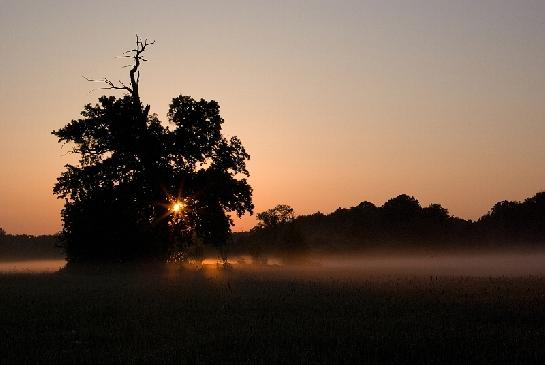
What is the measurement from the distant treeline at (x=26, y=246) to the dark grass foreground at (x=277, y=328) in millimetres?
153889

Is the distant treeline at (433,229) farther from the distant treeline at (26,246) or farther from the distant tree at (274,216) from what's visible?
the distant treeline at (26,246)

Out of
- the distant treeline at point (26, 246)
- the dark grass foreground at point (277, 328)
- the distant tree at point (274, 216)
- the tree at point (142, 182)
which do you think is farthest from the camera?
the distant treeline at point (26, 246)

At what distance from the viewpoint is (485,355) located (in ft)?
28.4

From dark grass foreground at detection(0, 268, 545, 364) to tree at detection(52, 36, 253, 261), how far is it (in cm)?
1937

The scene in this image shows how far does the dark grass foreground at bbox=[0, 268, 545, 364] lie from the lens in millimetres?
8750

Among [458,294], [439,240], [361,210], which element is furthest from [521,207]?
[458,294]

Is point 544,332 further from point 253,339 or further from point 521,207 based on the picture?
point 521,207

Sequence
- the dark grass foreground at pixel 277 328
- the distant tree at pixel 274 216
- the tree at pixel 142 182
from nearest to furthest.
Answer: the dark grass foreground at pixel 277 328, the tree at pixel 142 182, the distant tree at pixel 274 216

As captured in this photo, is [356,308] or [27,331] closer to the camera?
[27,331]

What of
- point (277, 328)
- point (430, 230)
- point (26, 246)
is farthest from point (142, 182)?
point (26, 246)

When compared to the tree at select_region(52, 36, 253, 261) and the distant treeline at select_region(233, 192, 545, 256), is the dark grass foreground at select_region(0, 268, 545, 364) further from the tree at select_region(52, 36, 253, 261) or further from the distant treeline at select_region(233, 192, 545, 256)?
the distant treeline at select_region(233, 192, 545, 256)

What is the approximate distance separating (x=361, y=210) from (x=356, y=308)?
369 feet

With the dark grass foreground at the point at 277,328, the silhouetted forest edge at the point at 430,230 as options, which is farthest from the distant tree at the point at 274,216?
the dark grass foreground at the point at 277,328

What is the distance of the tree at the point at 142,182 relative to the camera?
1451 inches
